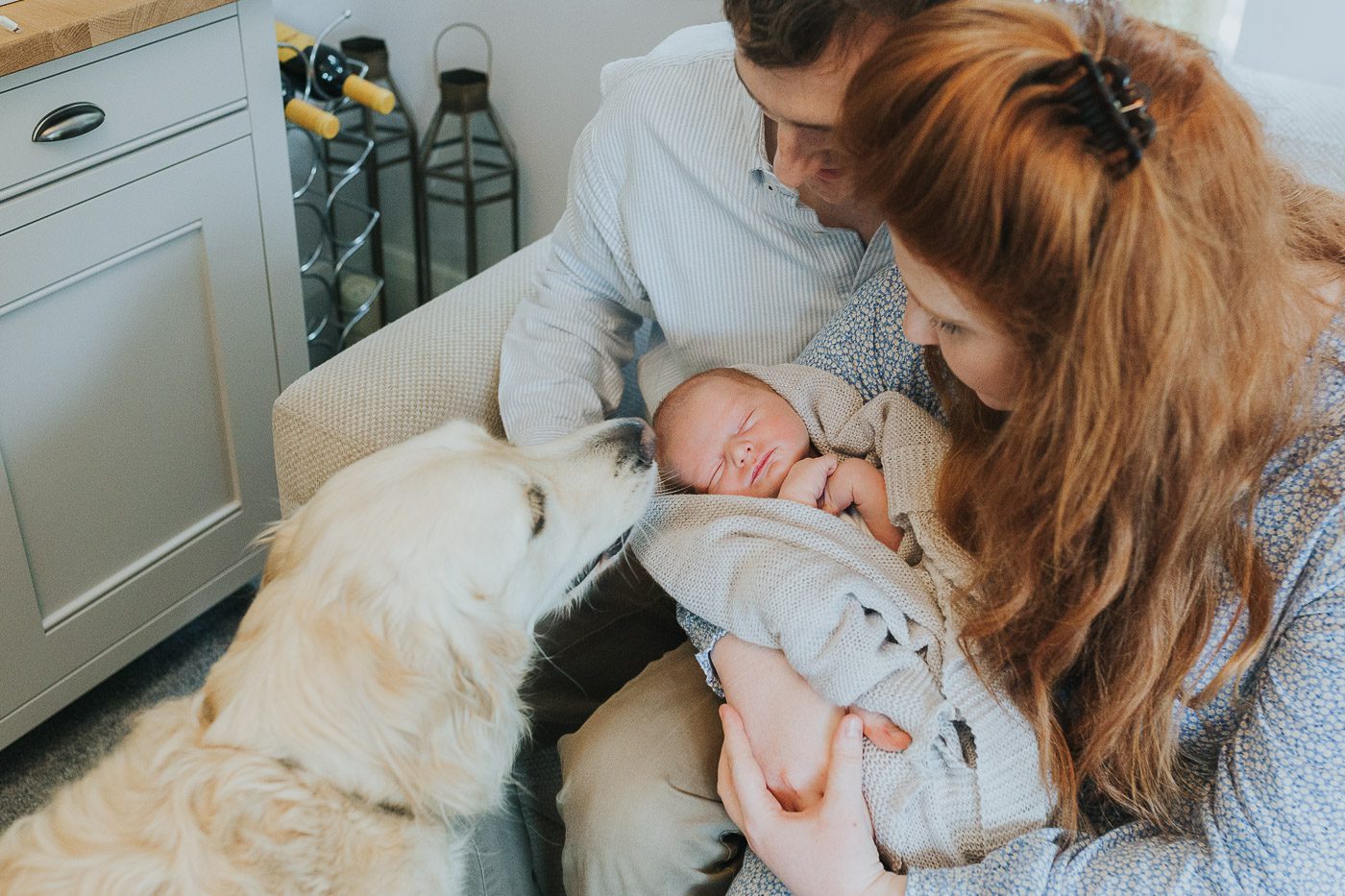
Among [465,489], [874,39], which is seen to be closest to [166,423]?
[465,489]

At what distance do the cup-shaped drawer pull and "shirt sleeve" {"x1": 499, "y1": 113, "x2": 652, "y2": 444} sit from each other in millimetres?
559

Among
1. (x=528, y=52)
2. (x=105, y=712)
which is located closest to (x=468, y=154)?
(x=528, y=52)

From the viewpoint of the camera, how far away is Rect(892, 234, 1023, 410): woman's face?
83 centimetres

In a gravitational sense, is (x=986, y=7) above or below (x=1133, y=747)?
above

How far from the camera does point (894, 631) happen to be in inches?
39.4

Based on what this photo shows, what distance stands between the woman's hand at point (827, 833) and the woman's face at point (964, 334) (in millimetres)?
311

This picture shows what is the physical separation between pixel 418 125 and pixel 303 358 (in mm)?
816

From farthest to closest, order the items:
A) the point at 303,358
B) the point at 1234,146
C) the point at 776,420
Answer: the point at 303,358, the point at 776,420, the point at 1234,146

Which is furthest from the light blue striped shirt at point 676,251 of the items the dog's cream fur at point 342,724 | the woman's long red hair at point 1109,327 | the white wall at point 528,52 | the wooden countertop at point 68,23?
the white wall at point 528,52

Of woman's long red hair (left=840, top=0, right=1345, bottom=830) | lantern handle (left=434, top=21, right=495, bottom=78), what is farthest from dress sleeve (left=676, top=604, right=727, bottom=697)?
lantern handle (left=434, top=21, right=495, bottom=78)

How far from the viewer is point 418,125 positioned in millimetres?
2441

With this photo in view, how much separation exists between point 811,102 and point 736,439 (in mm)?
362

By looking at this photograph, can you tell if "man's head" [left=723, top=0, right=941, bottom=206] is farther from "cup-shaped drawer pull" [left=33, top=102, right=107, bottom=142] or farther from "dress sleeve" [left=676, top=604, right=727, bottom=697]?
"cup-shaped drawer pull" [left=33, top=102, right=107, bottom=142]

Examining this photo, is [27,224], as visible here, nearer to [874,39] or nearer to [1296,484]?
[874,39]
